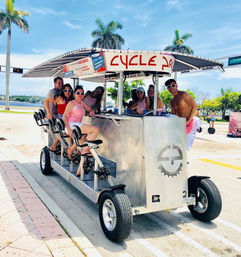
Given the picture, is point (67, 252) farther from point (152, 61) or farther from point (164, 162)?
point (152, 61)

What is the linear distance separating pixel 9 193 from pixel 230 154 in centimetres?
838

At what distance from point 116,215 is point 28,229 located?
1.25 m

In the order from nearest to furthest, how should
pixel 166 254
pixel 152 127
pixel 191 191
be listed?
pixel 166 254, pixel 152 127, pixel 191 191

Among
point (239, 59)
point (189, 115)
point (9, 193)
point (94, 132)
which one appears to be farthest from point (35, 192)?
point (239, 59)

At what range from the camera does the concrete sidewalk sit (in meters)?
3.09

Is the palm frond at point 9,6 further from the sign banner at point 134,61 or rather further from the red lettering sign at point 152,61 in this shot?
the red lettering sign at point 152,61

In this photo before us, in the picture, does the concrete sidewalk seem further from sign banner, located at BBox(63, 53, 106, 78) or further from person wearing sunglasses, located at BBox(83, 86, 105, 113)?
sign banner, located at BBox(63, 53, 106, 78)

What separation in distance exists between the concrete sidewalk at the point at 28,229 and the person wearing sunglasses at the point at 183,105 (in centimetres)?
276

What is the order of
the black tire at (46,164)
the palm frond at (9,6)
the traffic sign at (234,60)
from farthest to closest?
1. the palm frond at (9,6)
2. the traffic sign at (234,60)
3. the black tire at (46,164)

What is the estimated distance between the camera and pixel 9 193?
16.2 ft

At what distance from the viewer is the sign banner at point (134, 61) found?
3.85 metres

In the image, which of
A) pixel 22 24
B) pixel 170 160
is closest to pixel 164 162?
pixel 170 160

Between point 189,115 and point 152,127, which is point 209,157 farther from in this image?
point 152,127

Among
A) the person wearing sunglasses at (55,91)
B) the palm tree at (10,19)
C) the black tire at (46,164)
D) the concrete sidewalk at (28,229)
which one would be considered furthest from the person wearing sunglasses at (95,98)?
the palm tree at (10,19)
